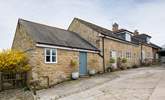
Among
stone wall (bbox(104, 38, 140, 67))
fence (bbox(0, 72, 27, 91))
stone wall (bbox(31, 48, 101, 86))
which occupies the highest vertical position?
stone wall (bbox(104, 38, 140, 67))

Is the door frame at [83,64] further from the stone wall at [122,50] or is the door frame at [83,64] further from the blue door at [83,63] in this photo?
the stone wall at [122,50]

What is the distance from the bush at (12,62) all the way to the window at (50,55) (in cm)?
162

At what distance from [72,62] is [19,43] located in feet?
16.8

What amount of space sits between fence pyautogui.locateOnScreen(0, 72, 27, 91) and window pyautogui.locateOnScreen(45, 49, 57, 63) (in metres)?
2.16

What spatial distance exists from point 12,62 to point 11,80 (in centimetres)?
130

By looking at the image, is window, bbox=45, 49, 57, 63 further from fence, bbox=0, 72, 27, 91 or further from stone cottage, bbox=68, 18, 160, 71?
stone cottage, bbox=68, 18, 160, 71

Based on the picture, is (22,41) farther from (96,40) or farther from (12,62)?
(96,40)

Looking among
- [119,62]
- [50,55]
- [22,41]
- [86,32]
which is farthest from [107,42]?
[22,41]

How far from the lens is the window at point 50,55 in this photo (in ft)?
54.5

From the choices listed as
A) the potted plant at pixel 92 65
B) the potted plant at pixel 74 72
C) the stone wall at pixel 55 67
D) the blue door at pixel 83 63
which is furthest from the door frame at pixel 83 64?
the potted plant at pixel 74 72

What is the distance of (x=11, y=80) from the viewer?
48.3 ft

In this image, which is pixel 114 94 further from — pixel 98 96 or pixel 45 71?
pixel 45 71

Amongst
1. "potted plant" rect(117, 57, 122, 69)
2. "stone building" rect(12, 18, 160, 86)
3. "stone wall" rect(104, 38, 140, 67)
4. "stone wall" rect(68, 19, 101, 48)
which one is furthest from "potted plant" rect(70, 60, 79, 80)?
"potted plant" rect(117, 57, 122, 69)

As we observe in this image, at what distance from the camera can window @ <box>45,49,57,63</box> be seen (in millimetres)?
16609
